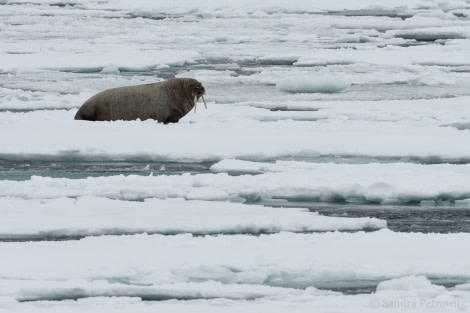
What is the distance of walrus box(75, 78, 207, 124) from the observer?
307 inches

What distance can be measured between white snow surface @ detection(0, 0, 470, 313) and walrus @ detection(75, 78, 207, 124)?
0.21 metres

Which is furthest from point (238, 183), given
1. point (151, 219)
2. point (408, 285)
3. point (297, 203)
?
point (408, 285)

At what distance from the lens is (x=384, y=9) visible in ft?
70.6

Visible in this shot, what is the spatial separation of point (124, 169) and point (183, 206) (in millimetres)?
1197

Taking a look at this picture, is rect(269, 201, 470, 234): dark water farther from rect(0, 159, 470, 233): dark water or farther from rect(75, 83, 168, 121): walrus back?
rect(75, 83, 168, 121): walrus back

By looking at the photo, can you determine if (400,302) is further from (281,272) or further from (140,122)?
(140,122)

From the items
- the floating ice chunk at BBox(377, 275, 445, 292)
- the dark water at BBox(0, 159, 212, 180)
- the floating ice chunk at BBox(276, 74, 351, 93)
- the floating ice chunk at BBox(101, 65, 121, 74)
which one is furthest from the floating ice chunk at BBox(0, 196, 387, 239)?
the floating ice chunk at BBox(101, 65, 121, 74)

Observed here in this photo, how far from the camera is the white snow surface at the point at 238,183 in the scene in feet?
12.8

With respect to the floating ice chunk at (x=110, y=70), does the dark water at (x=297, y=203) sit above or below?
above

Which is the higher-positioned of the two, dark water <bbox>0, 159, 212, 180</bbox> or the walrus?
the walrus

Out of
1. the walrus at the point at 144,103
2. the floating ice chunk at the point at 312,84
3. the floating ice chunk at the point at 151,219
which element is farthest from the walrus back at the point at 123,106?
the floating ice chunk at the point at 151,219

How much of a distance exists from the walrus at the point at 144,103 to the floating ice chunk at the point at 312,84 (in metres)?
2.06

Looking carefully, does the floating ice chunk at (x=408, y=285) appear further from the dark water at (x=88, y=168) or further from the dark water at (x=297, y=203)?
the dark water at (x=88, y=168)

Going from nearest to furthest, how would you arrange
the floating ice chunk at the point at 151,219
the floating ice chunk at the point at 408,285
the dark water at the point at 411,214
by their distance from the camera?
the floating ice chunk at the point at 408,285, the floating ice chunk at the point at 151,219, the dark water at the point at 411,214
